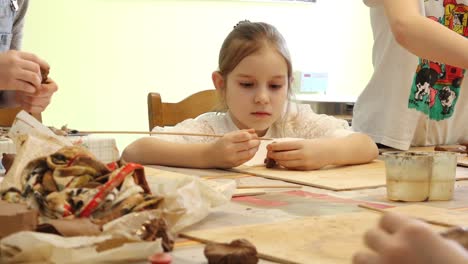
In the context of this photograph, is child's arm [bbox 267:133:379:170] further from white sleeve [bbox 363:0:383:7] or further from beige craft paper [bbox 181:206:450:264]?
beige craft paper [bbox 181:206:450:264]

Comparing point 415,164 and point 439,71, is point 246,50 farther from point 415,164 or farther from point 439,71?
point 415,164

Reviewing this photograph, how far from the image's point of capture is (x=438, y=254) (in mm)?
431

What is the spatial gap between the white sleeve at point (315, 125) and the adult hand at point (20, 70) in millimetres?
757

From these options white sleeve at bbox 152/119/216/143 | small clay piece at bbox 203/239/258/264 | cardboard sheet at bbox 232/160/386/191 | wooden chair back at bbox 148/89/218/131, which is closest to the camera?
small clay piece at bbox 203/239/258/264

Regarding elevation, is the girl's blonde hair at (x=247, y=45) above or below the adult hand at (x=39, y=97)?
above

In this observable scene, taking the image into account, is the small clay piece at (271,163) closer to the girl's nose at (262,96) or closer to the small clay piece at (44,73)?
the girl's nose at (262,96)

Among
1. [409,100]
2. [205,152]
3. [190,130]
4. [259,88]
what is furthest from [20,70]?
[409,100]

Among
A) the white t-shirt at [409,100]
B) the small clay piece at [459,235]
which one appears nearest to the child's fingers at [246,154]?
the white t-shirt at [409,100]

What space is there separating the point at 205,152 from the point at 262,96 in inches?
12.6

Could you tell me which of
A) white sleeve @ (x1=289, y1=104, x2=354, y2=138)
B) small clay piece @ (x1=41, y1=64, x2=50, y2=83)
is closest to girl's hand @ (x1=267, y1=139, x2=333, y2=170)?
white sleeve @ (x1=289, y1=104, x2=354, y2=138)

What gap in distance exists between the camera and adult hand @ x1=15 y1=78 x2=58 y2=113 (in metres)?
1.54

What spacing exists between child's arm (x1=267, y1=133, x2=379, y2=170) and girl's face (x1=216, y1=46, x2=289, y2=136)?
10.3 inches

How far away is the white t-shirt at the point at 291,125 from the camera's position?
72.9 inches

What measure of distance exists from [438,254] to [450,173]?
726 mm
